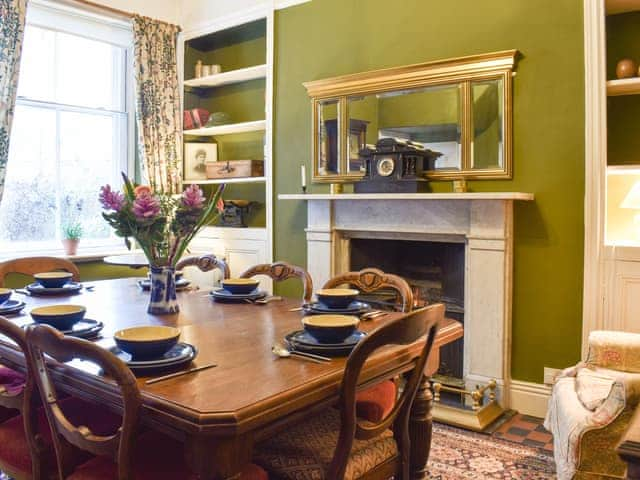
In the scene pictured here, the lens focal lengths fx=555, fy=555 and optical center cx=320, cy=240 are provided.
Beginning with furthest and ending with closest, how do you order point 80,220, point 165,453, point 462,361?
1. point 80,220
2. point 462,361
3. point 165,453

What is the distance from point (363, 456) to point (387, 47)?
2.93 metres

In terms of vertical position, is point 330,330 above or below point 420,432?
above

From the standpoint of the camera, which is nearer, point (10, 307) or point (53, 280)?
point (10, 307)

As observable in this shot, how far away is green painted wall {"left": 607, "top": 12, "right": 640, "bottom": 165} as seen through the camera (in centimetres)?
296

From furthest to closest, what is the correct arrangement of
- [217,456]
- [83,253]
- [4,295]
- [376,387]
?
[83,253] → [4,295] → [376,387] → [217,456]

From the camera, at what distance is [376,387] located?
188 centimetres

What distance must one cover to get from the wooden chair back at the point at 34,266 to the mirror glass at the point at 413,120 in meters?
1.96

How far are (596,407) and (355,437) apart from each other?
111cm

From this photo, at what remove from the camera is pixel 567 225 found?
9.98 feet

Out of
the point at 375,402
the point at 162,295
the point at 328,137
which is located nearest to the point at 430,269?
the point at 328,137

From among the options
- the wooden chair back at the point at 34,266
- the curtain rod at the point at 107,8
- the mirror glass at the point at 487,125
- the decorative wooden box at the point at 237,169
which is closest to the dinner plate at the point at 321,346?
the wooden chair back at the point at 34,266

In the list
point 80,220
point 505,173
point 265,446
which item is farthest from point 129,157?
point 265,446

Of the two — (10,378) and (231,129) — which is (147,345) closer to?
(10,378)

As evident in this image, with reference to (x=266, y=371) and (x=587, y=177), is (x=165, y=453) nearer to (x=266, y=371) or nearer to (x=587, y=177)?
(x=266, y=371)
